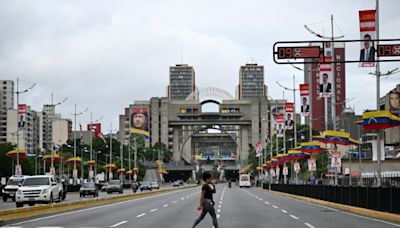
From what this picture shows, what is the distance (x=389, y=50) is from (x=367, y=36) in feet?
9.65

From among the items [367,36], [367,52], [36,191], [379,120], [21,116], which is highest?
[367,36]

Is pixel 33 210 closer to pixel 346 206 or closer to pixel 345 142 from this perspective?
pixel 346 206

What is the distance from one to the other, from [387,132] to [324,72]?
7498 cm

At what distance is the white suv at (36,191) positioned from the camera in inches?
1503

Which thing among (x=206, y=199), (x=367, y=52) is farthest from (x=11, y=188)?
(x=206, y=199)

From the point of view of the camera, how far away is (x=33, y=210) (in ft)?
97.1

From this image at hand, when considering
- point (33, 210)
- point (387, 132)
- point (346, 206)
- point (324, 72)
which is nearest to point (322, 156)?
point (387, 132)

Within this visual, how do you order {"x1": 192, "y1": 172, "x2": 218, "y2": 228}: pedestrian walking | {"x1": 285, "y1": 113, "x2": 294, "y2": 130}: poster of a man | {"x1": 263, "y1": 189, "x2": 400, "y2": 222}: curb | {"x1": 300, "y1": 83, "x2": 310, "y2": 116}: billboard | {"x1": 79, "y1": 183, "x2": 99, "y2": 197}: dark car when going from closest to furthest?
{"x1": 192, "y1": 172, "x2": 218, "y2": 228}: pedestrian walking, {"x1": 263, "y1": 189, "x2": 400, "y2": 222}: curb, {"x1": 300, "y1": 83, "x2": 310, "y2": 116}: billboard, {"x1": 285, "y1": 113, "x2": 294, "y2": 130}: poster of a man, {"x1": 79, "y1": 183, "x2": 99, "y2": 197}: dark car

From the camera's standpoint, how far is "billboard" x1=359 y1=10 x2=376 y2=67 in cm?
3084

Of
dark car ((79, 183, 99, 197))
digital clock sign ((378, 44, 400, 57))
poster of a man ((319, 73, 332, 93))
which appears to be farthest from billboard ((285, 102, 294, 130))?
digital clock sign ((378, 44, 400, 57))

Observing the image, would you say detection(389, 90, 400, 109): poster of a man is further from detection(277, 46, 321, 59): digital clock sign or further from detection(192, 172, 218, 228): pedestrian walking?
detection(192, 172, 218, 228): pedestrian walking

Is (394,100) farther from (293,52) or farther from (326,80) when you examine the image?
(293,52)

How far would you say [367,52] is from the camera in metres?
31.2

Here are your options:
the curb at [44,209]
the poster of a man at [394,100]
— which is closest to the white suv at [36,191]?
the curb at [44,209]
